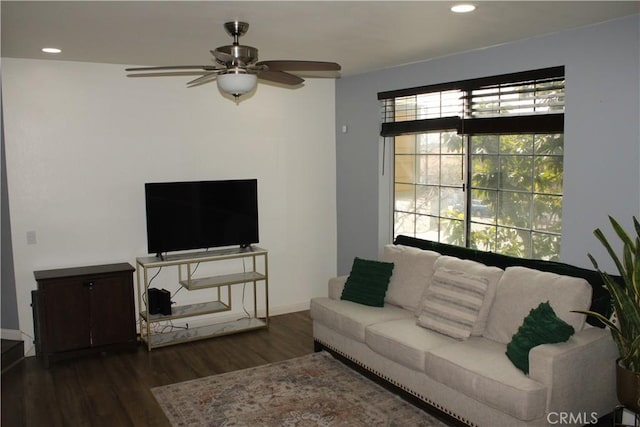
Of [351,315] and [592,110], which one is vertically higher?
[592,110]

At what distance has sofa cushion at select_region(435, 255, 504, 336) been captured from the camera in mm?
3922

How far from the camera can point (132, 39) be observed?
3.99 metres

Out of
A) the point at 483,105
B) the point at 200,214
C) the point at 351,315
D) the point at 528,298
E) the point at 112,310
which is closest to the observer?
the point at 528,298

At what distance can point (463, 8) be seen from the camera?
3217 mm

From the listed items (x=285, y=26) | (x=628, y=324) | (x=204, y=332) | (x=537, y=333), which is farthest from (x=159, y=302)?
(x=628, y=324)

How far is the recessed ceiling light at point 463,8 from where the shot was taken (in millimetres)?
3152

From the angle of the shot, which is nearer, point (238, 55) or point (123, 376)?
point (238, 55)

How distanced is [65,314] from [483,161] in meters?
3.84

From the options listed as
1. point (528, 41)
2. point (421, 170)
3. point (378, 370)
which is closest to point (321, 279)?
point (421, 170)

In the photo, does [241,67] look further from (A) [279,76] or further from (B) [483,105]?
(B) [483,105]

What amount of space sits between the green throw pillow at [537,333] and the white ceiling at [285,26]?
1823 millimetres

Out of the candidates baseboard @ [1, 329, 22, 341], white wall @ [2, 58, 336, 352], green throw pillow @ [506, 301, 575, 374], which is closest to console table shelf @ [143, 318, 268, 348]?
white wall @ [2, 58, 336, 352]

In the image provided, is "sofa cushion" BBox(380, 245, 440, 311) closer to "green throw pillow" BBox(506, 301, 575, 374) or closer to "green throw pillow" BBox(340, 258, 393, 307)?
"green throw pillow" BBox(340, 258, 393, 307)

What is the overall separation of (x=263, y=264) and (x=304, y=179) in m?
1.06
